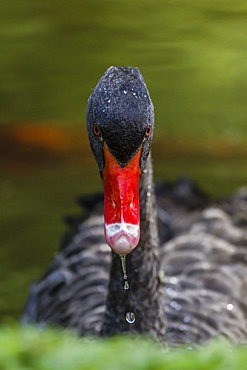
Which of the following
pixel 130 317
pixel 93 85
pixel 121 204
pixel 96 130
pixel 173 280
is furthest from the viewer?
pixel 93 85

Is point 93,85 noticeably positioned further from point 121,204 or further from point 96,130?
point 121,204

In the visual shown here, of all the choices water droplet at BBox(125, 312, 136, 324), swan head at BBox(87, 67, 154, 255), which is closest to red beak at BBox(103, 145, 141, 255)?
swan head at BBox(87, 67, 154, 255)

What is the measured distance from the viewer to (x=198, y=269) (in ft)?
12.7

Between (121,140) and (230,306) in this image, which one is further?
(230,306)

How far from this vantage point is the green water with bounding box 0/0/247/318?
18.6 feet

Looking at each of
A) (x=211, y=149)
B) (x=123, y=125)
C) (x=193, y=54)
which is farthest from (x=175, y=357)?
(x=211, y=149)

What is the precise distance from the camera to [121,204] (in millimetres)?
2383

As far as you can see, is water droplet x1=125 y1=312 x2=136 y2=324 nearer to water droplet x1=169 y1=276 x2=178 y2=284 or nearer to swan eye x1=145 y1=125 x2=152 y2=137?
water droplet x1=169 y1=276 x2=178 y2=284

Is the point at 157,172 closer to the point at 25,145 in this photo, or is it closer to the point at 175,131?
the point at 175,131

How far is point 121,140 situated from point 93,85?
12.4 feet

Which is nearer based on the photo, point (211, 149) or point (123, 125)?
point (123, 125)

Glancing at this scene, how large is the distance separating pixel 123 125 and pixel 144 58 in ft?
11.5

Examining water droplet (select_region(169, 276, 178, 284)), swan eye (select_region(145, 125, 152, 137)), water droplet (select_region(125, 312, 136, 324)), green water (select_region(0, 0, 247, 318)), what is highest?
green water (select_region(0, 0, 247, 318))

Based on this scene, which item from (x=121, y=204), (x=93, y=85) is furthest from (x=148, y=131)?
(x=93, y=85)
